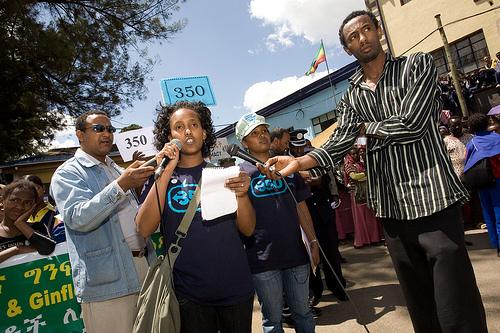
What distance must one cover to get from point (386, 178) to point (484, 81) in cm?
1266

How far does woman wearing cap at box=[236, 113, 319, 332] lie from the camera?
8.49ft

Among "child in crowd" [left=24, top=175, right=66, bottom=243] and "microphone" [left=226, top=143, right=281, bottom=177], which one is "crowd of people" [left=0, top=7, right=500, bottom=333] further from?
Result: "child in crowd" [left=24, top=175, right=66, bottom=243]

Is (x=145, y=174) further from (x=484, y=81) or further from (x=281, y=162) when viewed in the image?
(x=484, y=81)

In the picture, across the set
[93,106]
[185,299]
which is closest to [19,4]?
[93,106]

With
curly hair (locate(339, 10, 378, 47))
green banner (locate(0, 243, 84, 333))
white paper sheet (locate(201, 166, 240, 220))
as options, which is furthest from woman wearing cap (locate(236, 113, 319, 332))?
green banner (locate(0, 243, 84, 333))

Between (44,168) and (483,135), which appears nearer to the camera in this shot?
(483,135)

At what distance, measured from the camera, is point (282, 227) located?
8.84ft

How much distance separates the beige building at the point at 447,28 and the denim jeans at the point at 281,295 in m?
14.4

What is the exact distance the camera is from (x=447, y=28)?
1555cm

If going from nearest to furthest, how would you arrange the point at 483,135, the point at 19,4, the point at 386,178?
1. the point at 386,178
2. the point at 483,135
3. the point at 19,4

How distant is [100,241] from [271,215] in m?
1.30

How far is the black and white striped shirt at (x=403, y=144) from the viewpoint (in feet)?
5.96

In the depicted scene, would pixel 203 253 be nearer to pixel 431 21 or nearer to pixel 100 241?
pixel 100 241

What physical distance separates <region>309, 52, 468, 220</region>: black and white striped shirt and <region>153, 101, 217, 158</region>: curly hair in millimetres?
848
